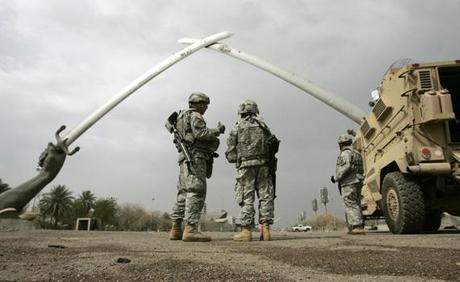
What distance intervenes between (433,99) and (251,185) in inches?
105

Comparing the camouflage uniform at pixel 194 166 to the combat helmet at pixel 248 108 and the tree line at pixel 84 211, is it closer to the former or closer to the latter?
the combat helmet at pixel 248 108

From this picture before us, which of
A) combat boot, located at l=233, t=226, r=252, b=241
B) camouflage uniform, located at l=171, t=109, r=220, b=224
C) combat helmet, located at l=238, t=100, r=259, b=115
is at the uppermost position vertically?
combat helmet, located at l=238, t=100, r=259, b=115

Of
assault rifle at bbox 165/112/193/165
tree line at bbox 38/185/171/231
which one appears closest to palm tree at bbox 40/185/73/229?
tree line at bbox 38/185/171/231

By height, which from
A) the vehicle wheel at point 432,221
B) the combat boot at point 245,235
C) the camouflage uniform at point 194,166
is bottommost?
the combat boot at point 245,235

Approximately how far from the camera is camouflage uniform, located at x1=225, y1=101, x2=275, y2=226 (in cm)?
526

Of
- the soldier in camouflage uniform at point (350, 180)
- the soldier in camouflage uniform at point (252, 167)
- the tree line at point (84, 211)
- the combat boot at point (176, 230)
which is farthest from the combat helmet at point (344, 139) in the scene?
the tree line at point (84, 211)

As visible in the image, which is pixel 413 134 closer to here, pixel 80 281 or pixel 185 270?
pixel 185 270

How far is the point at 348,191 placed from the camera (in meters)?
6.60

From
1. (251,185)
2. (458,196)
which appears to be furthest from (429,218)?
(251,185)

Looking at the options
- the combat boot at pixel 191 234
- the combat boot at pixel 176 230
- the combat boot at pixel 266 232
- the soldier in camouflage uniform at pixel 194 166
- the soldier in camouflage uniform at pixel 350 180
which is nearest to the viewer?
the combat boot at pixel 191 234

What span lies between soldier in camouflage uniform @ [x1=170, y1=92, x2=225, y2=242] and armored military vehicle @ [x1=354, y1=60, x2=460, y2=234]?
2.67 meters

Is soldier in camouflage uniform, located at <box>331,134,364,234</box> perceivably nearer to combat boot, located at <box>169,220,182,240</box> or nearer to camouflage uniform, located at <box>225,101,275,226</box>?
camouflage uniform, located at <box>225,101,275,226</box>

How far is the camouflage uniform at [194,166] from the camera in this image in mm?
4816

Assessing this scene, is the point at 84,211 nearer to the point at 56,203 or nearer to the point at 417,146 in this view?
the point at 56,203
